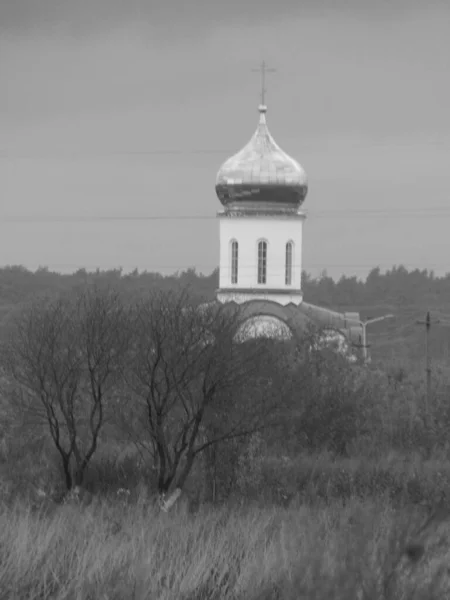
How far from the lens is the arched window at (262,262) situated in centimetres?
3677

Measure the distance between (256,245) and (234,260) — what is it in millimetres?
705

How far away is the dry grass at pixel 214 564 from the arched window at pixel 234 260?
25.8 metres

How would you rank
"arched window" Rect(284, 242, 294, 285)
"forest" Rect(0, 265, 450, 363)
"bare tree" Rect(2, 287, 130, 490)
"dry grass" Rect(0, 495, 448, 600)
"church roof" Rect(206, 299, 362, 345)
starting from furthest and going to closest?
"forest" Rect(0, 265, 450, 363)
"arched window" Rect(284, 242, 294, 285)
"church roof" Rect(206, 299, 362, 345)
"bare tree" Rect(2, 287, 130, 490)
"dry grass" Rect(0, 495, 448, 600)

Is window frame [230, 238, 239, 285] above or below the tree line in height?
above

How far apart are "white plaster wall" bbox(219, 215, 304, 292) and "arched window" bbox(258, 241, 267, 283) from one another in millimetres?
98

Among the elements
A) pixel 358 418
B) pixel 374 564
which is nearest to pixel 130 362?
pixel 358 418

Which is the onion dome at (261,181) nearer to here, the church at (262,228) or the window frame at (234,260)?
the church at (262,228)

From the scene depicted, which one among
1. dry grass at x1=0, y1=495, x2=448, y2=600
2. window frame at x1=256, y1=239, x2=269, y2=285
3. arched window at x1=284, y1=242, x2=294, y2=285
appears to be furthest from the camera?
arched window at x1=284, y1=242, x2=294, y2=285

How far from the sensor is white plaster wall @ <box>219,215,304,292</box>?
36656 mm

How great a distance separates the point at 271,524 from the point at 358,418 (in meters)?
14.4

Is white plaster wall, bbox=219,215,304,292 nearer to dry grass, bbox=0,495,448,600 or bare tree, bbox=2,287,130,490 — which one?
bare tree, bbox=2,287,130,490

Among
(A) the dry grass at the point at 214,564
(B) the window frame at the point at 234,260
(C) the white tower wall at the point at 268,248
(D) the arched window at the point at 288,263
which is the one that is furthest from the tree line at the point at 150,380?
(D) the arched window at the point at 288,263

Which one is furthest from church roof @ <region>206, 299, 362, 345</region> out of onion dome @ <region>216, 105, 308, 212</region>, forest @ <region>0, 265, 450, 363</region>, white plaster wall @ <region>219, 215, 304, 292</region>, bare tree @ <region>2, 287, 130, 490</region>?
forest @ <region>0, 265, 450, 363</region>

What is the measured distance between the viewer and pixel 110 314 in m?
23.3
